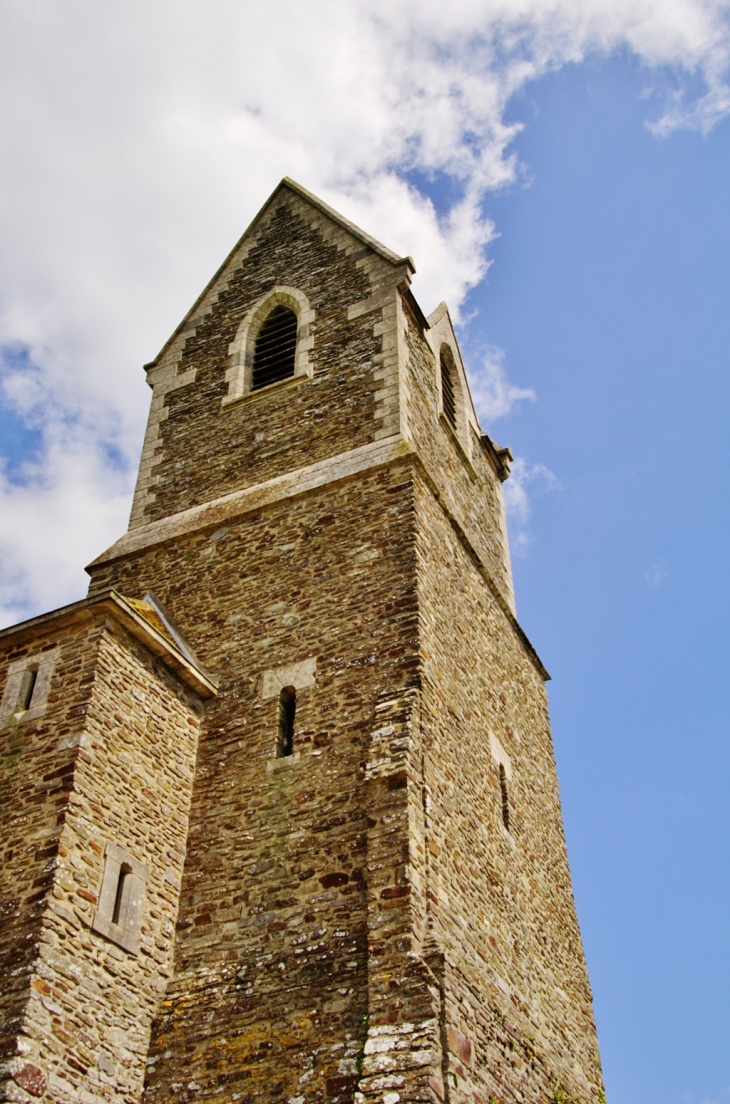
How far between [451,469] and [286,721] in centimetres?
552

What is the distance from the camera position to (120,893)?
902 cm

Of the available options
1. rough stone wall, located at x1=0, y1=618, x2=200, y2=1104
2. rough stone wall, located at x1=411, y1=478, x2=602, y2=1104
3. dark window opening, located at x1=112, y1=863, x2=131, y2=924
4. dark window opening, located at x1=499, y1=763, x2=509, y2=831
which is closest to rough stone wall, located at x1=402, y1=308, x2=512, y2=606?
rough stone wall, located at x1=411, y1=478, x2=602, y2=1104

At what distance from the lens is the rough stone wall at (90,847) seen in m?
7.89

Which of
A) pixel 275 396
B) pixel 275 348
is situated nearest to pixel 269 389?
pixel 275 396

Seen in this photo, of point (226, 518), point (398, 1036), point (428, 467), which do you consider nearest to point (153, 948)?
point (398, 1036)

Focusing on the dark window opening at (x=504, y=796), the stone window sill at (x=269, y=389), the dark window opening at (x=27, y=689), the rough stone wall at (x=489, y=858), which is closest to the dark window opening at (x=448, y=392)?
the stone window sill at (x=269, y=389)

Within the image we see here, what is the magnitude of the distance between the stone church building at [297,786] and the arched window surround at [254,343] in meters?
0.07

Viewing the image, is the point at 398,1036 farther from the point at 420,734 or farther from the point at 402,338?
the point at 402,338

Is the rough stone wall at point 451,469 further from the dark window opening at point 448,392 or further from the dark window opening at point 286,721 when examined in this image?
the dark window opening at point 286,721

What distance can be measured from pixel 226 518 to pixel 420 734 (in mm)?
4289

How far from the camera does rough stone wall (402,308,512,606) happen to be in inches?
546

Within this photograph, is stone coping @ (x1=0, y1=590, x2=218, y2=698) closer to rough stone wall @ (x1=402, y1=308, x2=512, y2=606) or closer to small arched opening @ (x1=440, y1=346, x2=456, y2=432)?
rough stone wall @ (x1=402, y1=308, x2=512, y2=606)

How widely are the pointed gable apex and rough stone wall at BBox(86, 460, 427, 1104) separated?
4810 mm

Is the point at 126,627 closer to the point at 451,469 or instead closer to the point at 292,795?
the point at 292,795
